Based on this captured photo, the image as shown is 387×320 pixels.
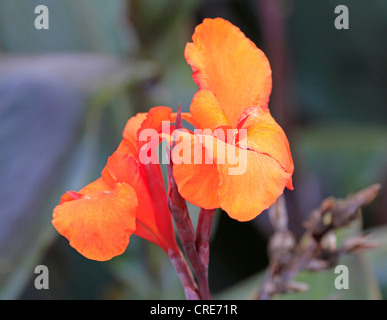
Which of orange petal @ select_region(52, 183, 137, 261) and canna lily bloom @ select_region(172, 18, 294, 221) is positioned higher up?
canna lily bloom @ select_region(172, 18, 294, 221)

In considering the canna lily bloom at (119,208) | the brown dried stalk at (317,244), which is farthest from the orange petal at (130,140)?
the brown dried stalk at (317,244)

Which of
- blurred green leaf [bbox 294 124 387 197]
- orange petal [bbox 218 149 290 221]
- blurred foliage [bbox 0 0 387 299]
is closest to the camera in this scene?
orange petal [bbox 218 149 290 221]

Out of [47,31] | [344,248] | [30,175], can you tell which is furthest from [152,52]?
[344,248]

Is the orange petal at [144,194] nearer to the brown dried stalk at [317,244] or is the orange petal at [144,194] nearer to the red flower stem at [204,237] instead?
the red flower stem at [204,237]

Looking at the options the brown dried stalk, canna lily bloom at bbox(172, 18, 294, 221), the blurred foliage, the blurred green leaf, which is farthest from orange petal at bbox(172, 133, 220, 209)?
the blurred green leaf

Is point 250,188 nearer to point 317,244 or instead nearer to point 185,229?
point 185,229

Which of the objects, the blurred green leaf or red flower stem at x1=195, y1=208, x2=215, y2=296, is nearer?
red flower stem at x1=195, y1=208, x2=215, y2=296

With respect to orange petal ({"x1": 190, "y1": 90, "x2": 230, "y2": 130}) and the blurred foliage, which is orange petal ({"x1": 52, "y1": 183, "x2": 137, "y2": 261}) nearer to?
orange petal ({"x1": 190, "y1": 90, "x2": 230, "y2": 130})
